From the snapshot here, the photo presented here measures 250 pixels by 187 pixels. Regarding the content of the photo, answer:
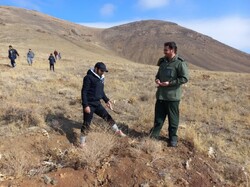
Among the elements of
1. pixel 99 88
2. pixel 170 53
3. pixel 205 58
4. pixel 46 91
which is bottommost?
pixel 205 58

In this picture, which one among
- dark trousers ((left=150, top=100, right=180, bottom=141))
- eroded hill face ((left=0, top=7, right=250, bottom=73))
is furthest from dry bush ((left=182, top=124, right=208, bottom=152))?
eroded hill face ((left=0, top=7, right=250, bottom=73))

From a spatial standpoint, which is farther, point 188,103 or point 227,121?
point 188,103

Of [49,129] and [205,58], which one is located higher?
[49,129]

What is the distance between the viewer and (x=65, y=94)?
12.6m

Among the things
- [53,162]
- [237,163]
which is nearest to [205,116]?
[237,163]

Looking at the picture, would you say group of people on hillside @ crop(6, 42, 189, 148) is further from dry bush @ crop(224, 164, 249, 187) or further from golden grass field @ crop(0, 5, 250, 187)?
dry bush @ crop(224, 164, 249, 187)

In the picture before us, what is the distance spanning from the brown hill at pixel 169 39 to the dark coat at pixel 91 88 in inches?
4515

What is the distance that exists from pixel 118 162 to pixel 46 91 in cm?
776

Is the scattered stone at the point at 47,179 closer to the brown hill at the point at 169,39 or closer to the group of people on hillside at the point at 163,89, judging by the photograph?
the group of people on hillside at the point at 163,89

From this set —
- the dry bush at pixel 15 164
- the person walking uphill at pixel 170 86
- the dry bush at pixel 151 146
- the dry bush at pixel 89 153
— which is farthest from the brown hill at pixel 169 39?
the dry bush at pixel 15 164

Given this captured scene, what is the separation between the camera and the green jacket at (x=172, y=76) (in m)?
6.55

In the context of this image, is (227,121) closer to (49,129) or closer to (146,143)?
(146,143)

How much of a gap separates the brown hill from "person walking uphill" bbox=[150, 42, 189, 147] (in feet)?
375

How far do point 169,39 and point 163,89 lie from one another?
14981 centimetres
